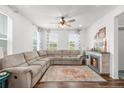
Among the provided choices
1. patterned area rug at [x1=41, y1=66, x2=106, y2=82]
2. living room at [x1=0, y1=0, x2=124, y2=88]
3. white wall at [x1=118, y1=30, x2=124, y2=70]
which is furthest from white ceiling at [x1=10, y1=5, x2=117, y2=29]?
patterned area rug at [x1=41, y1=66, x2=106, y2=82]

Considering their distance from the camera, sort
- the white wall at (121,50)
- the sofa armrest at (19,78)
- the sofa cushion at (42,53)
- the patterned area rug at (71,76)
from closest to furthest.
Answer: the sofa armrest at (19,78) → the patterned area rug at (71,76) → the white wall at (121,50) → the sofa cushion at (42,53)

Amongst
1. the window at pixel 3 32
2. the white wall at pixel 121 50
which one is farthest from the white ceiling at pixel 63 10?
the white wall at pixel 121 50

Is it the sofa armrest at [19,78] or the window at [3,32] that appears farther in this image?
the window at [3,32]

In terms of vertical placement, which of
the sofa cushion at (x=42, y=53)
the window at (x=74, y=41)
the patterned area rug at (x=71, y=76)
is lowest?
the patterned area rug at (x=71, y=76)

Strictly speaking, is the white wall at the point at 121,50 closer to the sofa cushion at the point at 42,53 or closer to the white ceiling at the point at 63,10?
the white ceiling at the point at 63,10

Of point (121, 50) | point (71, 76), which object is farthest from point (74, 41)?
point (71, 76)

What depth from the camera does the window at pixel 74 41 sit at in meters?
9.37

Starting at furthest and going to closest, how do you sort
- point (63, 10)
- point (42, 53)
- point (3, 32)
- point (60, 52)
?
point (60, 52) → point (42, 53) → point (63, 10) → point (3, 32)

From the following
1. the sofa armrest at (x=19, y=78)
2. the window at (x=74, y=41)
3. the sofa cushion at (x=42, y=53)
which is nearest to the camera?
the sofa armrest at (x=19, y=78)

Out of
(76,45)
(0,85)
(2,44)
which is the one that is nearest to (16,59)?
(2,44)

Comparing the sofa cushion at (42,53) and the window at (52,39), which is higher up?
the window at (52,39)

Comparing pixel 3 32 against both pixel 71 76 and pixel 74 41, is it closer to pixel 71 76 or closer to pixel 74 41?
pixel 71 76

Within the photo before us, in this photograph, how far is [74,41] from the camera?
938 cm
